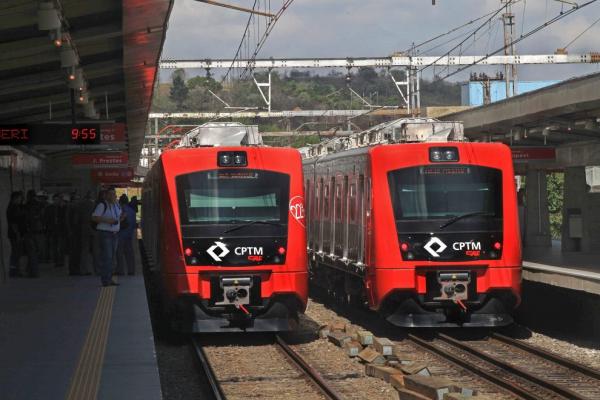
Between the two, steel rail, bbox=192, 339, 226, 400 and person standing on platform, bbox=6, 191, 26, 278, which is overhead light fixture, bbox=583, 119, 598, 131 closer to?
steel rail, bbox=192, 339, 226, 400

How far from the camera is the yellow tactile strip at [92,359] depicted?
30.4ft

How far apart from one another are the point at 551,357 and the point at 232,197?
15.7ft

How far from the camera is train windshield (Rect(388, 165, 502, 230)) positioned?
16.2 m

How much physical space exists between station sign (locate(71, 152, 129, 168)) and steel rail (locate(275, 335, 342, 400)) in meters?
17.0

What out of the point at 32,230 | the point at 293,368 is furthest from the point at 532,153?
the point at 293,368

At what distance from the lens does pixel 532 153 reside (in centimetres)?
2473

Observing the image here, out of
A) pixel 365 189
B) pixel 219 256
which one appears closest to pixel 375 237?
pixel 365 189

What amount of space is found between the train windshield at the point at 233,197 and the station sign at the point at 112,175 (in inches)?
895

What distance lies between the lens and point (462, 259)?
52.6ft

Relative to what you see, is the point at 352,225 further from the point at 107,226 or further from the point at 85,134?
the point at 85,134

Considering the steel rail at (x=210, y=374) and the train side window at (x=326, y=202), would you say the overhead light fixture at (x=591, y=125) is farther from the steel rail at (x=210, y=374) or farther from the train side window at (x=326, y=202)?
the steel rail at (x=210, y=374)

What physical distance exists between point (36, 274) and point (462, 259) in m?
9.12

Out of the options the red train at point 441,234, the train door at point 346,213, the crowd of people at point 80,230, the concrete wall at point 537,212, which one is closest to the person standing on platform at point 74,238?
the crowd of people at point 80,230

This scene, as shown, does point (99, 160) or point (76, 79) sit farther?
point (99, 160)
